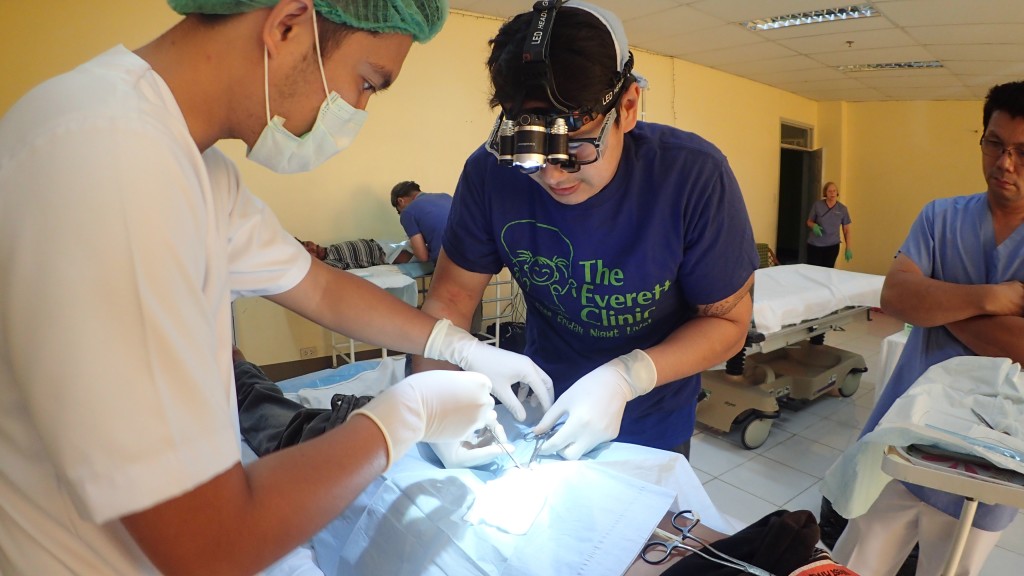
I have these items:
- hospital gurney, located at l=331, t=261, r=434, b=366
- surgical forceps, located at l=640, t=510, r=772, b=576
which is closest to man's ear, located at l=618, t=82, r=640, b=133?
surgical forceps, located at l=640, t=510, r=772, b=576

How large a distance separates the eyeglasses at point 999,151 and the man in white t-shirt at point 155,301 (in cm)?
176

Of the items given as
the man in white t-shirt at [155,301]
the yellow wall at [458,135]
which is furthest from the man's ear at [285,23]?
the yellow wall at [458,135]

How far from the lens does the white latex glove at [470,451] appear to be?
4.27 feet

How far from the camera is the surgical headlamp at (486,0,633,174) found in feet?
3.53

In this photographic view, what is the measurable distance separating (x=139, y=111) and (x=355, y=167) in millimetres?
4382

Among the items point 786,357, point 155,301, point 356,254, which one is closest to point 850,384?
point 786,357

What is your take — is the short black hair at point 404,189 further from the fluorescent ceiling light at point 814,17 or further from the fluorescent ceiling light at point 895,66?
the fluorescent ceiling light at point 895,66

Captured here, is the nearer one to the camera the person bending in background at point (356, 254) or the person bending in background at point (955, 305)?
the person bending in background at point (955, 305)

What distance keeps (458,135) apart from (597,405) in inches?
177

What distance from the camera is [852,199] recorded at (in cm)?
980

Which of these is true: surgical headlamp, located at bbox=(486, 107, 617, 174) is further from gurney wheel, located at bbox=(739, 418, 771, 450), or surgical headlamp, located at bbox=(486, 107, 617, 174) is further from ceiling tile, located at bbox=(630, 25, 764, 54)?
ceiling tile, located at bbox=(630, 25, 764, 54)

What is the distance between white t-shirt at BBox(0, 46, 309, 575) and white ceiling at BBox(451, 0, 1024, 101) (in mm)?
4842

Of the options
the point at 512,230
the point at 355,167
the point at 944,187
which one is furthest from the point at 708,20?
the point at 944,187

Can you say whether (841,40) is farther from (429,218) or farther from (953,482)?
(953,482)
